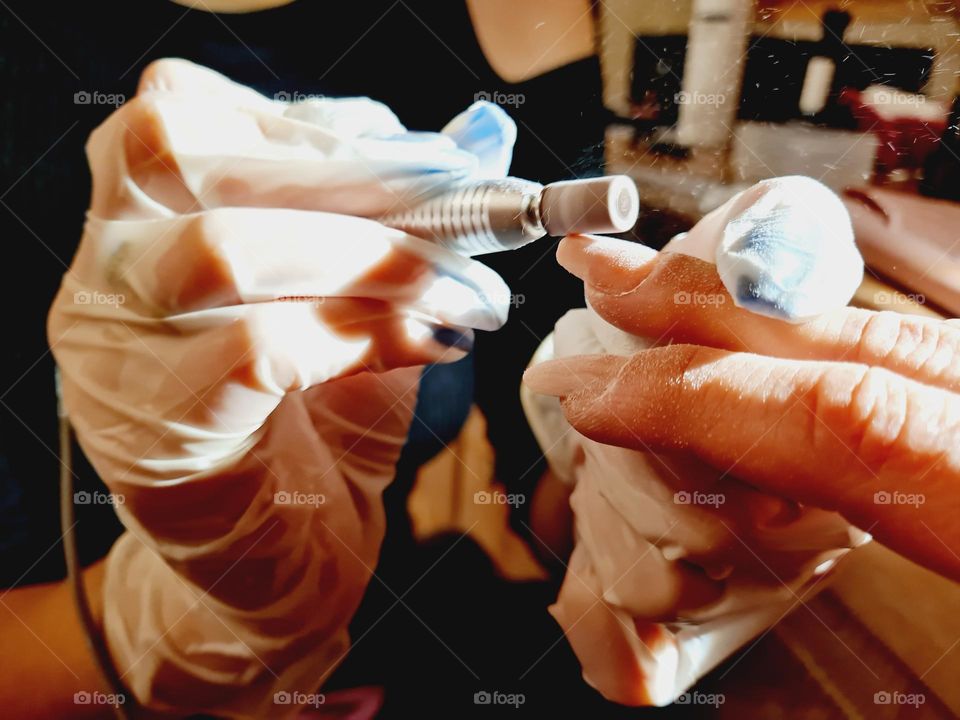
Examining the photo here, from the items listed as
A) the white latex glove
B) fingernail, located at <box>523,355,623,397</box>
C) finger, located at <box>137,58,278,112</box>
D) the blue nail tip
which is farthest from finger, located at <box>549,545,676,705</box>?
finger, located at <box>137,58,278,112</box>

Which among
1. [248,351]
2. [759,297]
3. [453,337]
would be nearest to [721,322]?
[759,297]

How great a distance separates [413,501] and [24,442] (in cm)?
33

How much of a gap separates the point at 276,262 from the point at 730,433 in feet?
1.02

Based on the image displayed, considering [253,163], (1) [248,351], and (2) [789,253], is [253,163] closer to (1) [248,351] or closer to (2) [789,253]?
(1) [248,351]

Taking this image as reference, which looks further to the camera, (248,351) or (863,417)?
(248,351)

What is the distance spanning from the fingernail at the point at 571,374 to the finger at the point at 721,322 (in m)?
0.03

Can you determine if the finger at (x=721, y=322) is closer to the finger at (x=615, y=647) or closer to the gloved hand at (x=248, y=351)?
the gloved hand at (x=248, y=351)

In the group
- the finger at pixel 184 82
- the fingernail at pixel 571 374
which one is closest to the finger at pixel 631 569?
the fingernail at pixel 571 374

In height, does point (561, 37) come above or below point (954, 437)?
above

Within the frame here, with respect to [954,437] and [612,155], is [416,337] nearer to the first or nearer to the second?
[612,155]

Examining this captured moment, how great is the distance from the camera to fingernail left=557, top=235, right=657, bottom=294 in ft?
1.30

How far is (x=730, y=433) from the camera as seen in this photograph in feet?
1.07

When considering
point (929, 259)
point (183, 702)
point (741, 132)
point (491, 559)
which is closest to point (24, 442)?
point (183, 702)

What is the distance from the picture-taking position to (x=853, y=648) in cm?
44
